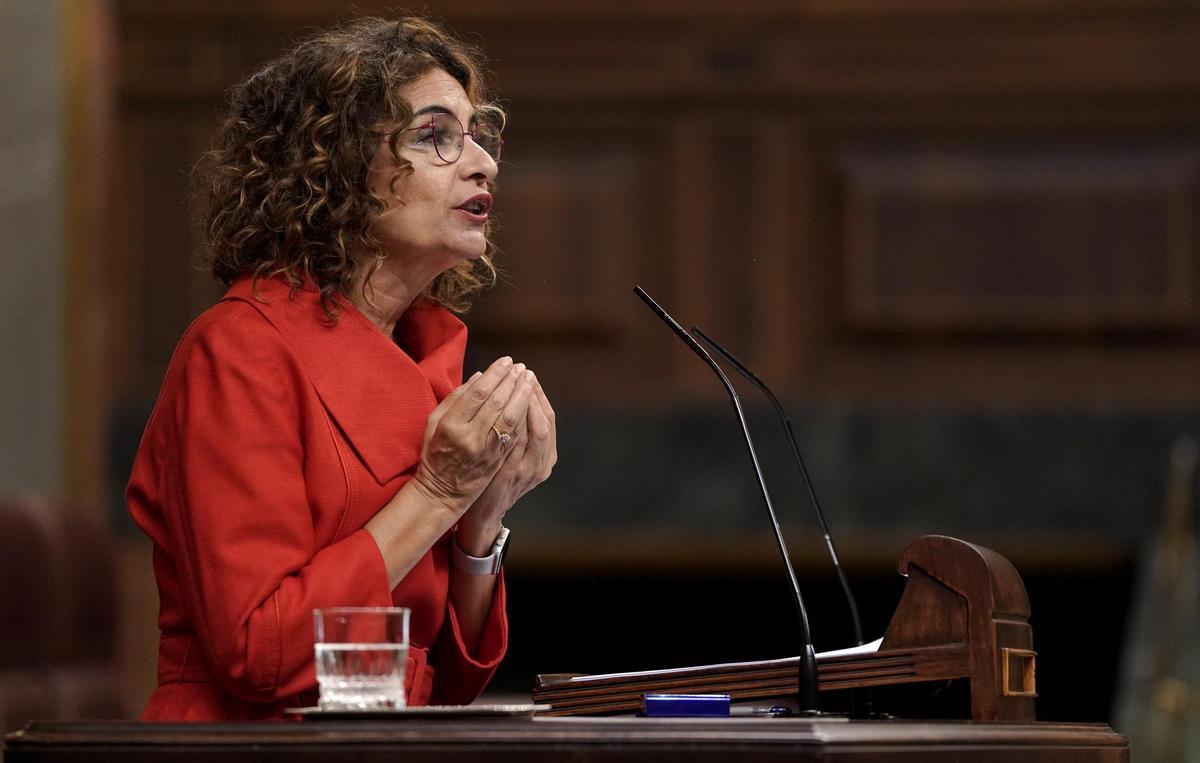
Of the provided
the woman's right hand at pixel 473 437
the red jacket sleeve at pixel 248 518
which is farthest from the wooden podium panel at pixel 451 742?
the woman's right hand at pixel 473 437

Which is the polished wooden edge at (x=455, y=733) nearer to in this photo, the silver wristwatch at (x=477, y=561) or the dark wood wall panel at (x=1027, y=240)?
the silver wristwatch at (x=477, y=561)

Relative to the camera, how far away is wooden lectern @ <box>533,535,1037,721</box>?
4.75 feet

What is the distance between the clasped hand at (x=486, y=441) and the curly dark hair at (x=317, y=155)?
18 cm

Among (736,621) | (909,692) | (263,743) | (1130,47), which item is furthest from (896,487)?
(263,743)

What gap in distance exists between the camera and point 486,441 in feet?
5.08

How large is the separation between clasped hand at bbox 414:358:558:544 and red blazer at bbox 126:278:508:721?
57 millimetres

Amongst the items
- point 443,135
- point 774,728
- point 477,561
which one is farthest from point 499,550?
point 774,728

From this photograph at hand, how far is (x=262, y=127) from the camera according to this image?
5.89 ft

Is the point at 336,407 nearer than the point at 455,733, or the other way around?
the point at 455,733

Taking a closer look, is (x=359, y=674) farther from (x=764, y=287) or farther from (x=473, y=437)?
(x=764, y=287)

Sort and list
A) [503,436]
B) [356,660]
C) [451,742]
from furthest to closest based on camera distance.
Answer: [503,436]
[356,660]
[451,742]

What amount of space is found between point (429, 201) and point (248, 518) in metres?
0.41

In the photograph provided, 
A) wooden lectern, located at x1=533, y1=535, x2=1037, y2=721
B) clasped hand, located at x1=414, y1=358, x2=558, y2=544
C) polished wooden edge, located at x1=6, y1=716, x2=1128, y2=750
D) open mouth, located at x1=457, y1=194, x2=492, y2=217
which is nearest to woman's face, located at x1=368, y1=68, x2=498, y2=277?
open mouth, located at x1=457, y1=194, x2=492, y2=217

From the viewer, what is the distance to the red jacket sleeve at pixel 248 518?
142 centimetres
